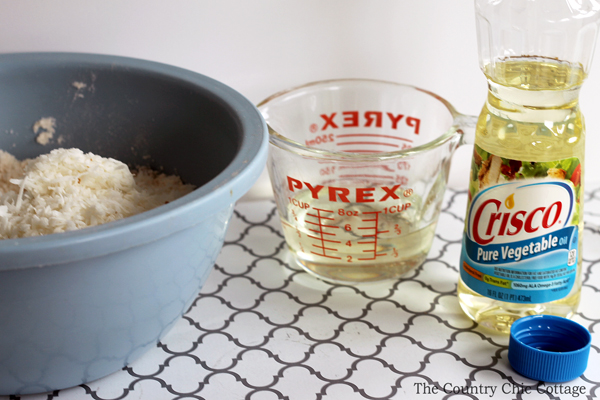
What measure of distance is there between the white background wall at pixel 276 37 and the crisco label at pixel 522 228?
1.05ft

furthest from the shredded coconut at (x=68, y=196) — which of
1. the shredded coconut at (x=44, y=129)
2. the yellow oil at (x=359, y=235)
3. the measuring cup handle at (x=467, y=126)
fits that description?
the measuring cup handle at (x=467, y=126)

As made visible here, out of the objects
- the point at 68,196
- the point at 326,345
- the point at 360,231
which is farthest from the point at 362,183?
the point at 68,196

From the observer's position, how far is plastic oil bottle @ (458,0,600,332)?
0.64 meters

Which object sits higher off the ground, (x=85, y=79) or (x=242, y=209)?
(x=85, y=79)

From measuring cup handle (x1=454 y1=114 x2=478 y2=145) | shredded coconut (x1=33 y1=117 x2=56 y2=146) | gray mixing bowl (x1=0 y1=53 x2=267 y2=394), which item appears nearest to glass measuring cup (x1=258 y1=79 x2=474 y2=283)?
measuring cup handle (x1=454 y1=114 x2=478 y2=145)

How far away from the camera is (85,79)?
31.4 inches

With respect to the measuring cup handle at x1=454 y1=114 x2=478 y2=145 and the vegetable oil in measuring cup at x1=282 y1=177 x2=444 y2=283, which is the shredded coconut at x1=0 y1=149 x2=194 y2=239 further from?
the measuring cup handle at x1=454 y1=114 x2=478 y2=145

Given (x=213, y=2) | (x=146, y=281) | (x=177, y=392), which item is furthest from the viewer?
(x=213, y=2)

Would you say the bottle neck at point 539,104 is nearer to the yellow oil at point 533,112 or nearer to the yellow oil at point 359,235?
the yellow oil at point 533,112

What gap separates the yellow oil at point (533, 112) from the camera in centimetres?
64

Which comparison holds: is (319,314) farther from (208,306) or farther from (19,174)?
(19,174)

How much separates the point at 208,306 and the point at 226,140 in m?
0.22

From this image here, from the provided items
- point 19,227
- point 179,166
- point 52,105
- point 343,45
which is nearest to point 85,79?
point 52,105

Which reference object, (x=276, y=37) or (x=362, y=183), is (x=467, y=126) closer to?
(x=362, y=183)
